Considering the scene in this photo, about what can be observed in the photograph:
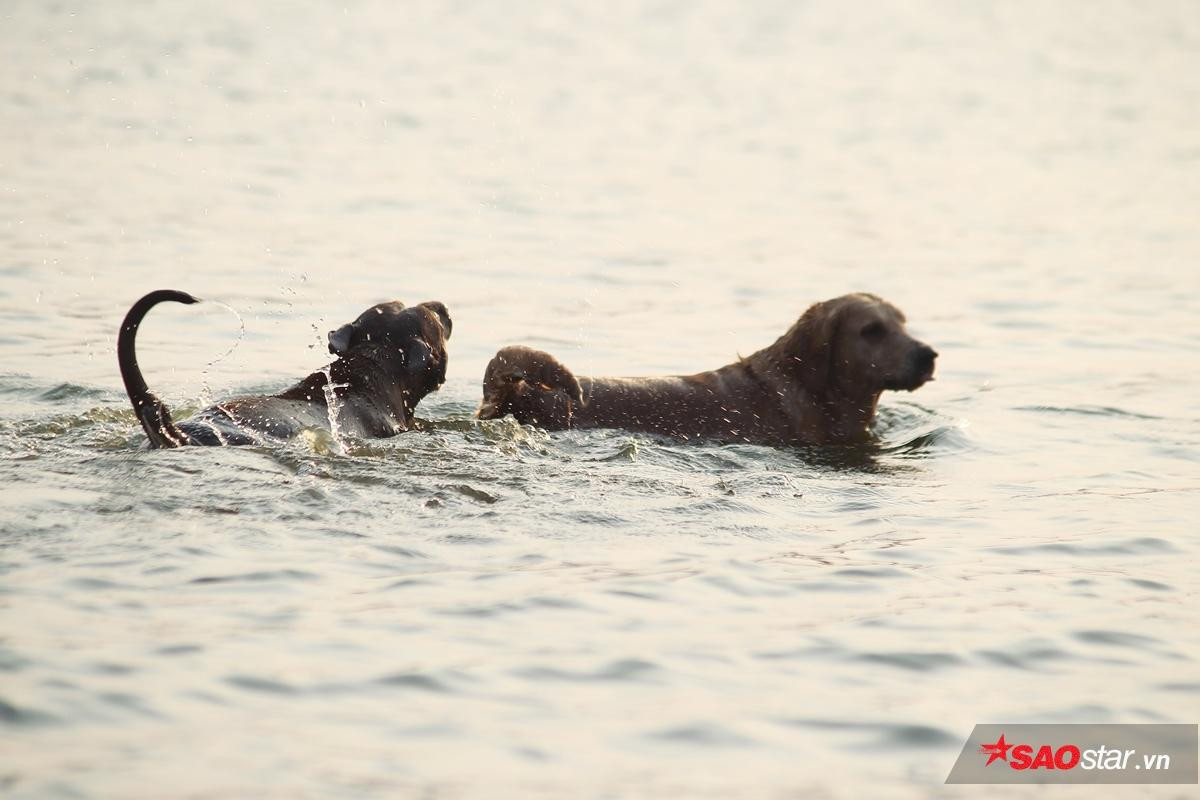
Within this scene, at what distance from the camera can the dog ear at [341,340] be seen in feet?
34.8

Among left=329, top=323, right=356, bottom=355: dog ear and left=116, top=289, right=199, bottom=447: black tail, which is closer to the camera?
left=116, top=289, right=199, bottom=447: black tail

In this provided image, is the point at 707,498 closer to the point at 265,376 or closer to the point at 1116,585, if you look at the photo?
the point at 1116,585

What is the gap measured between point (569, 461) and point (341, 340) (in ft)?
5.69

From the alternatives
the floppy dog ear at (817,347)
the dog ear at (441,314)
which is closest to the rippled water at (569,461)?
the floppy dog ear at (817,347)

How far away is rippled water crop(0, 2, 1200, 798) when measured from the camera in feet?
19.8

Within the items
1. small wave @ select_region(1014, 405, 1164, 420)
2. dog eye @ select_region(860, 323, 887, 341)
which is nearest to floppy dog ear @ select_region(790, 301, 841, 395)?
dog eye @ select_region(860, 323, 887, 341)

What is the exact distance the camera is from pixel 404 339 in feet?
34.8

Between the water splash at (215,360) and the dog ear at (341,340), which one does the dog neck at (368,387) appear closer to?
the dog ear at (341,340)

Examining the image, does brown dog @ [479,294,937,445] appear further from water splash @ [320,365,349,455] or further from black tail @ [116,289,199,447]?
black tail @ [116,289,199,447]

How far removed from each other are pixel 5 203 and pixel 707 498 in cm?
1142

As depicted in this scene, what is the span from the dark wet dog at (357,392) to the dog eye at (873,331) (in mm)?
2739

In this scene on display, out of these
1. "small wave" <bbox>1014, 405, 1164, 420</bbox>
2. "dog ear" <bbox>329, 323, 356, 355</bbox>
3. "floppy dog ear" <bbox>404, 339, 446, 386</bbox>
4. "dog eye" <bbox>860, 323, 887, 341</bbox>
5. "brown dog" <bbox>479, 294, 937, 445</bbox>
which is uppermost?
"dog ear" <bbox>329, 323, 356, 355</bbox>

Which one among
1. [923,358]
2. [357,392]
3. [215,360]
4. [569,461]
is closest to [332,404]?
[357,392]

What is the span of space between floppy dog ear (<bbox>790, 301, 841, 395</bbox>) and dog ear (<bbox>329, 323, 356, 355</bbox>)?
118 inches
